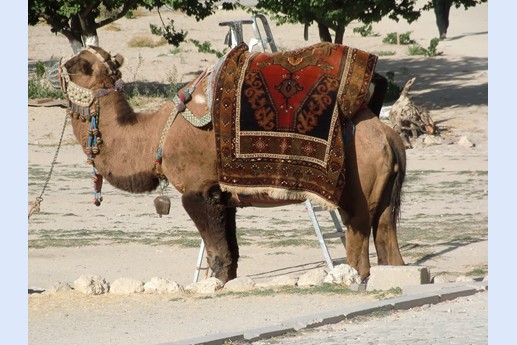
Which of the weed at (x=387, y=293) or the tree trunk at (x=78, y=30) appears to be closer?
the weed at (x=387, y=293)

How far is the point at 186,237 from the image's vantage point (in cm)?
1570

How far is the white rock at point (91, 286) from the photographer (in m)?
10.2

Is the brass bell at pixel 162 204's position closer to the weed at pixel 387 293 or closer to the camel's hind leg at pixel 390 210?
the camel's hind leg at pixel 390 210

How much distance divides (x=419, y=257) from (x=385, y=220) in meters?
3.23

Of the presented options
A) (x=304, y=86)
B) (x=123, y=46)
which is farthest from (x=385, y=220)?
(x=123, y=46)

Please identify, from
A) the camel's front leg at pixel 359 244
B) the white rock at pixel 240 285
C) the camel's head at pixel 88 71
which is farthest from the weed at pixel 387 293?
the camel's head at pixel 88 71

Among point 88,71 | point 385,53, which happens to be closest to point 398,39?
point 385,53

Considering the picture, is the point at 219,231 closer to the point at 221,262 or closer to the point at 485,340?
the point at 221,262

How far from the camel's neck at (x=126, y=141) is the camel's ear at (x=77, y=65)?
12.4 inches

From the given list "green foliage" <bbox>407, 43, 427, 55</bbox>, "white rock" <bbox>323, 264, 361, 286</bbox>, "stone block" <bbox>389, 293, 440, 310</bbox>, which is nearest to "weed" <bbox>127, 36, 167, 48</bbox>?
"green foliage" <bbox>407, 43, 427, 55</bbox>

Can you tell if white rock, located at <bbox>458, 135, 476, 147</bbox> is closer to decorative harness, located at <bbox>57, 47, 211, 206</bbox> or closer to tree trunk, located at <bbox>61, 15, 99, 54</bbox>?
tree trunk, located at <bbox>61, 15, 99, 54</bbox>

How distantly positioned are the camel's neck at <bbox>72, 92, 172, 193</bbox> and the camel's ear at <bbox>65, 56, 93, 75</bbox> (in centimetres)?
32

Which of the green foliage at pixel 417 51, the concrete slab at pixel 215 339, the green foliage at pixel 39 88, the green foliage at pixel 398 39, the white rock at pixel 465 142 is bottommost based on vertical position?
the white rock at pixel 465 142

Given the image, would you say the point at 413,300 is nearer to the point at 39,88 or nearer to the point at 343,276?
Answer: the point at 343,276
